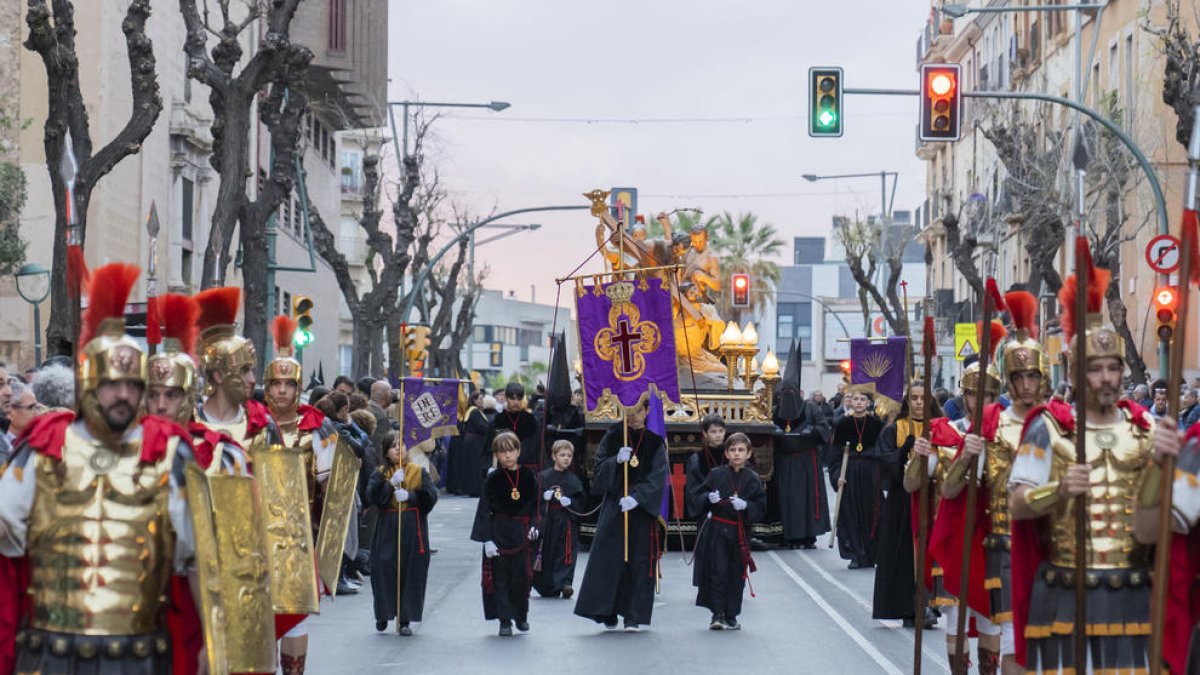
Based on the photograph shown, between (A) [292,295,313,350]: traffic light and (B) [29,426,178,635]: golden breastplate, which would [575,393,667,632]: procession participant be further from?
(A) [292,295,313,350]: traffic light

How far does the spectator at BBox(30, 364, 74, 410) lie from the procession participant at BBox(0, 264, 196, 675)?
3.48m

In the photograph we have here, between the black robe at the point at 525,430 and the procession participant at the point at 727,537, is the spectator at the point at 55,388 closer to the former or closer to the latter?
the procession participant at the point at 727,537

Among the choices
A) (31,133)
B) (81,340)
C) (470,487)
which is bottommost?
(470,487)

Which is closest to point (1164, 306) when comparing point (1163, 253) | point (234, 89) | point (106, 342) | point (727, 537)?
point (1163, 253)

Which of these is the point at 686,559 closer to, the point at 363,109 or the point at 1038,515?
the point at 1038,515

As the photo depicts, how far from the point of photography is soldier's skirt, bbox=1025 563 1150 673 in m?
7.83

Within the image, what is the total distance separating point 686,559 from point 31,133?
1922 centimetres

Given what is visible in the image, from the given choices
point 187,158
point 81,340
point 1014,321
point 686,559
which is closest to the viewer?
point 81,340

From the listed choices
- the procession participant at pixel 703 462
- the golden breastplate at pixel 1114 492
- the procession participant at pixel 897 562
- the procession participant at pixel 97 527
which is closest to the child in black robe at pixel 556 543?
the procession participant at pixel 703 462

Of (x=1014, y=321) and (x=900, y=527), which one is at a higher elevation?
(x=1014, y=321)

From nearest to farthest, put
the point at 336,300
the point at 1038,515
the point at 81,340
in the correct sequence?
1. the point at 81,340
2. the point at 1038,515
3. the point at 336,300

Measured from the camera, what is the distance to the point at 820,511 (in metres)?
23.9

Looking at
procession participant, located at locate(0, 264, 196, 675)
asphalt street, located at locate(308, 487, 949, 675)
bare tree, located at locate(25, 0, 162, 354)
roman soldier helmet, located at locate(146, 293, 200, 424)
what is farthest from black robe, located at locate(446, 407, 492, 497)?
procession participant, located at locate(0, 264, 196, 675)

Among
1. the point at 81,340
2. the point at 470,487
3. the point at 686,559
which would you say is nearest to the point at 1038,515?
the point at 81,340
